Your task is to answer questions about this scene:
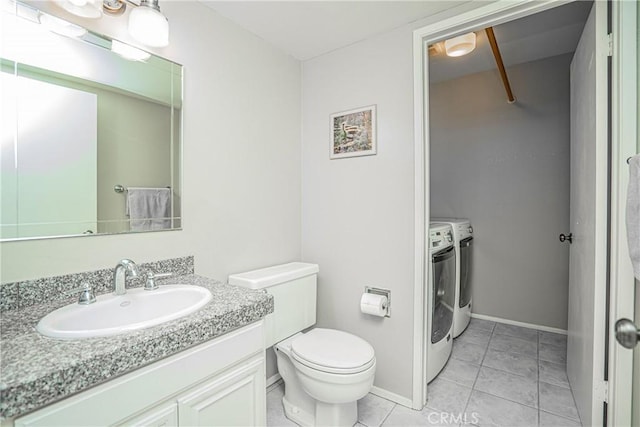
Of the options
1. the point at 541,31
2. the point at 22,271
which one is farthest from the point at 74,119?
the point at 541,31

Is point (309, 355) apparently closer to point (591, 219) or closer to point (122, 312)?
point (122, 312)

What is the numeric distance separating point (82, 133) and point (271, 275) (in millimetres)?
1104

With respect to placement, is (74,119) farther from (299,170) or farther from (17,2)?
(299,170)

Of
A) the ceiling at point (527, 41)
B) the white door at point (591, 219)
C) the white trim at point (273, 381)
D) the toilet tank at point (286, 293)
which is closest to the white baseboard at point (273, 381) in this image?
the white trim at point (273, 381)

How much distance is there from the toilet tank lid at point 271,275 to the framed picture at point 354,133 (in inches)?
32.0

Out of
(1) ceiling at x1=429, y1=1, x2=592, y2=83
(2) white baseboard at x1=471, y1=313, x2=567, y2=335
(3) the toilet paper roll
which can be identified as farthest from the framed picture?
(2) white baseboard at x1=471, y1=313, x2=567, y2=335

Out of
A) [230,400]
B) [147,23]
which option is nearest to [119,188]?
[147,23]

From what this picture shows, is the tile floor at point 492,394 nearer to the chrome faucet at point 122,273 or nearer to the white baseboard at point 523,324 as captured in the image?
the white baseboard at point 523,324

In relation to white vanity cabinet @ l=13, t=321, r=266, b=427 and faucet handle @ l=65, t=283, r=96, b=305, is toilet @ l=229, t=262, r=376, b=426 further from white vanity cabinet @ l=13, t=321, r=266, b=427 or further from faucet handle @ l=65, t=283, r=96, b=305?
faucet handle @ l=65, t=283, r=96, b=305

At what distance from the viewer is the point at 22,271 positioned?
3.44ft

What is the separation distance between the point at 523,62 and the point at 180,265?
339cm

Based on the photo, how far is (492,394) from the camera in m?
1.86

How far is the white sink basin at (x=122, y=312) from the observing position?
2.77ft

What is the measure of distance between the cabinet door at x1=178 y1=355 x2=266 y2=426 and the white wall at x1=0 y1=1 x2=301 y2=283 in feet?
2.24
